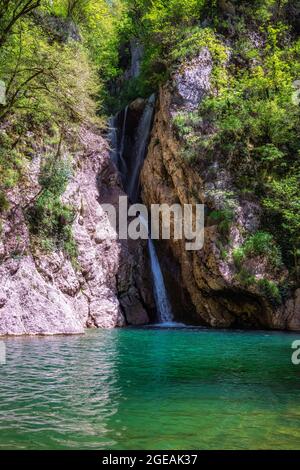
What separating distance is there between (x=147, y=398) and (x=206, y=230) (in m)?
15.2

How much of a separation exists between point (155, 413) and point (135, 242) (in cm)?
1886

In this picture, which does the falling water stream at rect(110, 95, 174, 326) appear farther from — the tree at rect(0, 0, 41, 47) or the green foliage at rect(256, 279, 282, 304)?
the tree at rect(0, 0, 41, 47)

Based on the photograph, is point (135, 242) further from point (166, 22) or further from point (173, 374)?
point (173, 374)

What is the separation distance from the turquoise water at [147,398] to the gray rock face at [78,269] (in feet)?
11.7

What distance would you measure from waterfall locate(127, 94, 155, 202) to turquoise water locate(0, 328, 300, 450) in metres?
15.7

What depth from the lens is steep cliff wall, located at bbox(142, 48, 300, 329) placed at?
66.8 ft

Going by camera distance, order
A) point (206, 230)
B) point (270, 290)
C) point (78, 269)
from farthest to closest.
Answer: point (206, 230) < point (78, 269) < point (270, 290)

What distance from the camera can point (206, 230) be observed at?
71.1 feet

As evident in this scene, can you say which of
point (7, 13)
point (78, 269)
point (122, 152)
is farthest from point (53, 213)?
point (122, 152)

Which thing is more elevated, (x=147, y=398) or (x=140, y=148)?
(x=140, y=148)

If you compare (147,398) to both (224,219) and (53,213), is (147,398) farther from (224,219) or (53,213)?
(224,219)

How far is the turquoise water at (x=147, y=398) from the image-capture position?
5008 millimetres

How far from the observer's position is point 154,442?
4820mm
